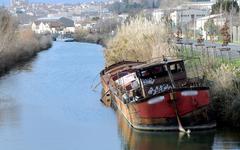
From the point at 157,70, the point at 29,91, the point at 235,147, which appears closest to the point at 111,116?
the point at 157,70

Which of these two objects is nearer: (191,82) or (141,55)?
(191,82)

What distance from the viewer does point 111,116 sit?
3166 centimetres

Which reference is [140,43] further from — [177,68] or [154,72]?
[154,72]

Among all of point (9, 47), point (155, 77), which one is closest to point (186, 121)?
point (155, 77)

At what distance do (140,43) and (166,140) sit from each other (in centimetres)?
2116

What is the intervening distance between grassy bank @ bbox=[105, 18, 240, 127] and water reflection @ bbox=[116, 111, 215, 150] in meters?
1.26

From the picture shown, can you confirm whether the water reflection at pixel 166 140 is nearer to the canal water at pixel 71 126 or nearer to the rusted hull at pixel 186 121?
the canal water at pixel 71 126

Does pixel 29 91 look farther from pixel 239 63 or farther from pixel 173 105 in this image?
pixel 173 105

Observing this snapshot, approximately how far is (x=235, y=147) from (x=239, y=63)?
9792 millimetres

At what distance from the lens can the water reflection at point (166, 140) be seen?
23672 millimetres

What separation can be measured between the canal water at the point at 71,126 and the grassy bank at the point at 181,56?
1065 mm

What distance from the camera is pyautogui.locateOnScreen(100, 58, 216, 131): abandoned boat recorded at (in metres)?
24.9

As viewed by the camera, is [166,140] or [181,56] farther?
[181,56]

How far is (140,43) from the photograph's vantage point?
4509 centimetres
